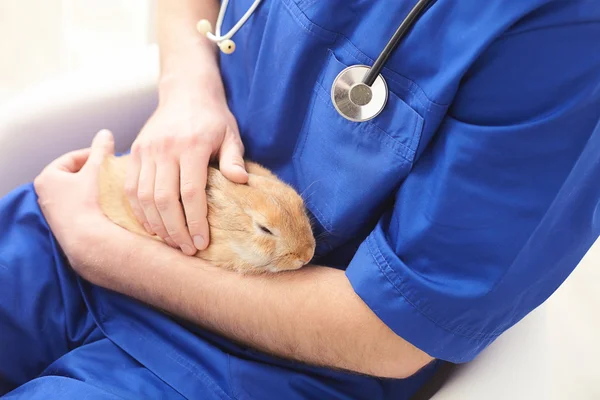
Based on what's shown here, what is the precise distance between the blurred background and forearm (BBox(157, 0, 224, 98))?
3.20 feet

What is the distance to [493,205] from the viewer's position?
686 mm

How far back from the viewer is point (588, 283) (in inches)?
51.2

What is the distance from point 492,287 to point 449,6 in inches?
14.4

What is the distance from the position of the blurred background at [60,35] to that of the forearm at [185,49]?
974 mm

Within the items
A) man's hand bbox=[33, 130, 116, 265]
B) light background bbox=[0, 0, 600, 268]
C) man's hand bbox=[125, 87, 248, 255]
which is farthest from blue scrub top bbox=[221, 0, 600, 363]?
light background bbox=[0, 0, 600, 268]

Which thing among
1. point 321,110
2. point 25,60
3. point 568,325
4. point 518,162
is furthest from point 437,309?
point 25,60

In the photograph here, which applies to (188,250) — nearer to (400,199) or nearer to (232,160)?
(232,160)

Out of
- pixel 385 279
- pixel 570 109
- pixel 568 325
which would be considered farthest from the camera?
pixel 568 325

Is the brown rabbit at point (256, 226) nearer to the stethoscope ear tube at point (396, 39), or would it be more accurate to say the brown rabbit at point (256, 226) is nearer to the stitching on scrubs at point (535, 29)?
the stethoscope ear tube at point (396, 39)

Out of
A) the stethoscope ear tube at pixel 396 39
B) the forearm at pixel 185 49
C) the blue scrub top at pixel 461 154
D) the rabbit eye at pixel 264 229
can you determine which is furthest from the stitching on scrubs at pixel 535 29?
the forearm at pixel 185 49

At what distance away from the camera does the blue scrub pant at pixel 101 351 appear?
882 millimetres

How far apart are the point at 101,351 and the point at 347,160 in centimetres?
54

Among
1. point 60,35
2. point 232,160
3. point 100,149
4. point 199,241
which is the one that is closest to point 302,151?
point 232,160

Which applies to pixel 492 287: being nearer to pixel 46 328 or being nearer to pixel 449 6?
pixel 449 6
